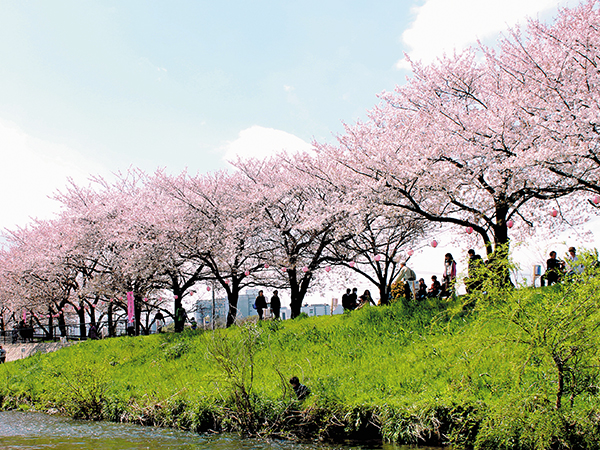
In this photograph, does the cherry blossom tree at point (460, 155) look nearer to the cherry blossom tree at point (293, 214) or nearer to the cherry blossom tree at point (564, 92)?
the cherry blossom tree at point (564, 92)

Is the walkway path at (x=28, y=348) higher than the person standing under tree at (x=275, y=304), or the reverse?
the person standing under tree at (x=275, y=304)

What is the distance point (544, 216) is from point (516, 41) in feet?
25.9

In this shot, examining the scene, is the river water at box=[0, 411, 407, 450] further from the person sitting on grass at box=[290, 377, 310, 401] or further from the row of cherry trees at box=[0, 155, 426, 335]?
the row of cherry trees at box=[0, 155, 426, 335]

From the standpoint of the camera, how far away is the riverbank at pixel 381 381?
20.5ft

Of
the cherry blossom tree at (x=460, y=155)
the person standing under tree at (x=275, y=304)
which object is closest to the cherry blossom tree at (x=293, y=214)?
the person standing under tree at (x=275, y=304)

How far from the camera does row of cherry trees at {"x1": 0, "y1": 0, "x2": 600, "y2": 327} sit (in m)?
14.6

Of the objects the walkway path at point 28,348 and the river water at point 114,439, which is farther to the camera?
the walkway path at point 28,348

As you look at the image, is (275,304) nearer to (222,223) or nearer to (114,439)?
(222,223)

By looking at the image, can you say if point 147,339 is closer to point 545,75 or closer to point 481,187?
point 481,187

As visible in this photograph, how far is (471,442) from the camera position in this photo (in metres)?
7.32

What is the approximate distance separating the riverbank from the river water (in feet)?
1.41

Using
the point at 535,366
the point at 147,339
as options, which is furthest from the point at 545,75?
the point at 147,339

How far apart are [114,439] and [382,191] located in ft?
37.8

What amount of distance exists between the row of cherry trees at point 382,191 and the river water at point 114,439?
2.47 meters
